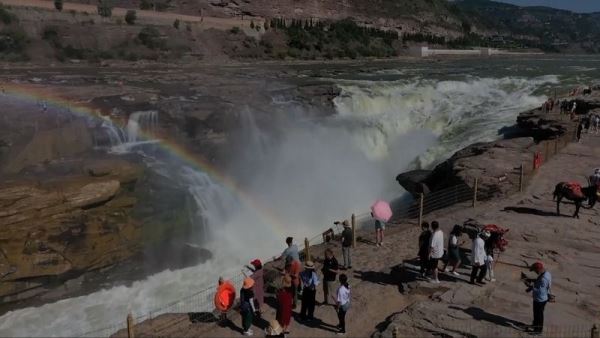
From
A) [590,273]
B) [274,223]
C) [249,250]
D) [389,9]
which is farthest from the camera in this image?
[389,9]

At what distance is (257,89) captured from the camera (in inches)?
1313

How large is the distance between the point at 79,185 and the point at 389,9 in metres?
109

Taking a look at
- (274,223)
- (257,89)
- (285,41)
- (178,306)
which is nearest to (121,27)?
(285,41)

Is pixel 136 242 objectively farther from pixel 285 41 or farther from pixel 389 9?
pixel 389 9

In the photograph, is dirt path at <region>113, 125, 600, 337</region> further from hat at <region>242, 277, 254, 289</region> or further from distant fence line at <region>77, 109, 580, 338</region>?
distant fence line at <region>77, 109, 580, 338</region>

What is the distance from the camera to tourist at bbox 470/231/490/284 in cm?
1000

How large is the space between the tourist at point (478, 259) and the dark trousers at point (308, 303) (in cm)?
307

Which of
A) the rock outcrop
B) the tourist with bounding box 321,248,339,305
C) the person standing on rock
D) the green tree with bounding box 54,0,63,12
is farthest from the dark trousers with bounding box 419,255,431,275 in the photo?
the green tree with bounding box 54,0,63,12

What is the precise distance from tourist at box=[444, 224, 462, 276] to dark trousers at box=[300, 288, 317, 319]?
2946 mm

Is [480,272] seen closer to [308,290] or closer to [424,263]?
[424,263]

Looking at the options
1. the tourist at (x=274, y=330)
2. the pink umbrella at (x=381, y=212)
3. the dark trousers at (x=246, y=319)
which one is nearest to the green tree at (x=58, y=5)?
the pink umbrella at (x=381, y=212)

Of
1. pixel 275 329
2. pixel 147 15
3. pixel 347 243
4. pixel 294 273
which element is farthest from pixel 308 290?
pixel 147 15

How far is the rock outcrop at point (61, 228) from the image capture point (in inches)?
595

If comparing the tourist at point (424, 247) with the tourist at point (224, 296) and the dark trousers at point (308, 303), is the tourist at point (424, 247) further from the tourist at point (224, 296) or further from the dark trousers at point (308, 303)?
the tourist at point (224, 296)
